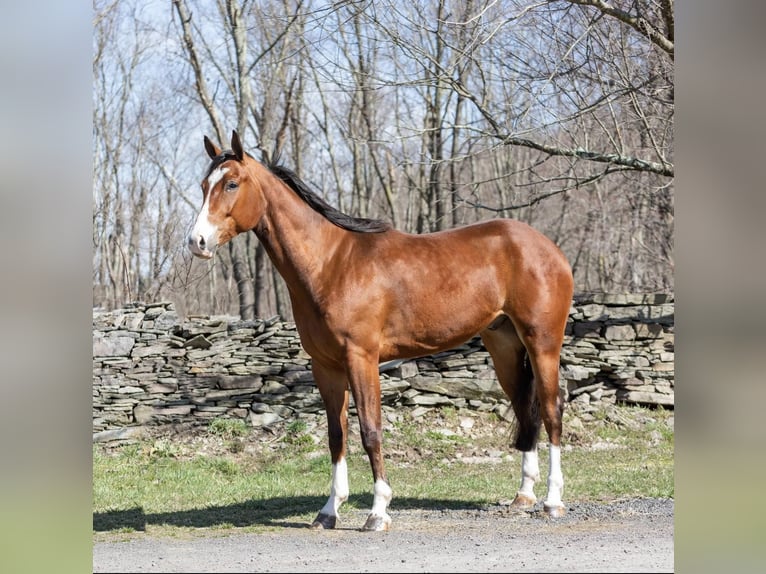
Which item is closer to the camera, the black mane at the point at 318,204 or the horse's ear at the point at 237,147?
the horse's ear at the point at 237,147

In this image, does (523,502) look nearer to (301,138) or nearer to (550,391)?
(550,391)

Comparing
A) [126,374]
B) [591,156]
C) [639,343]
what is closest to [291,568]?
[591,156]

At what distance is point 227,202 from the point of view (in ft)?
14.9

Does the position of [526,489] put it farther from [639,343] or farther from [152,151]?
[152,151]

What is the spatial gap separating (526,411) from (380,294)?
1.48 metres

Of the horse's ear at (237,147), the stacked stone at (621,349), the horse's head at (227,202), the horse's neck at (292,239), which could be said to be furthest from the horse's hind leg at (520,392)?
the stacked stone at (621,349)

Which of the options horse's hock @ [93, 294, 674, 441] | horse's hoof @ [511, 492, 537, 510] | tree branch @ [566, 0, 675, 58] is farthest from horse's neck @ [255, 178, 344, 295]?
horse's hock @ [93, 294, 674, 441]

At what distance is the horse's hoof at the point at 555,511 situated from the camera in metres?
5.16

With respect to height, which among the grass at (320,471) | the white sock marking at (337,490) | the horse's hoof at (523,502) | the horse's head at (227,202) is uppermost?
the horse's head at (227,202)

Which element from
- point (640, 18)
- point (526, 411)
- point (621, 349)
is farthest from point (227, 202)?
point (621, 349)

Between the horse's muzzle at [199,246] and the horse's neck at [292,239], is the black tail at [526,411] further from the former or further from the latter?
the horse's muzzle at [199,246]

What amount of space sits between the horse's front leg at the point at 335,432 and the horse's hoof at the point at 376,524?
0.82 ft
